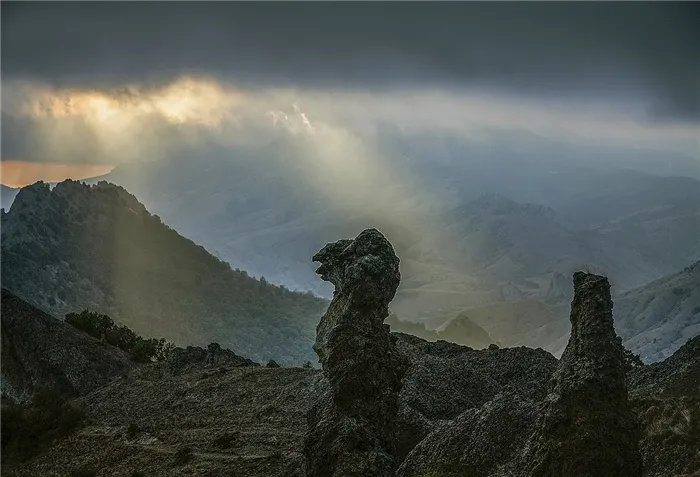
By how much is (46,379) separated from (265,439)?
39.0 m

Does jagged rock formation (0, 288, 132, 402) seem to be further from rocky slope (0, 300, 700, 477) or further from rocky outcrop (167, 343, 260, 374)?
rocky outcrop (167, 343, 260, 374)

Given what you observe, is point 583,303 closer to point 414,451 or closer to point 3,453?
point 414,451

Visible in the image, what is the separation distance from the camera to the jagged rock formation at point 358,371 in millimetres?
39094

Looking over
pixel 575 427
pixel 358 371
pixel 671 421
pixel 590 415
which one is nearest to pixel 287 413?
pixel 358 371

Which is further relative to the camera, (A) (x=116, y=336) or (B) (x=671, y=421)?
(A) (x=116, y=336)

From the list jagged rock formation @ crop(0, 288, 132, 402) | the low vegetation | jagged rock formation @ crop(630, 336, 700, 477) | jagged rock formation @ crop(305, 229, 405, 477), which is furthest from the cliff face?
the low vegetation

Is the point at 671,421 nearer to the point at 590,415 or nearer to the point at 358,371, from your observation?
the point at 590,415

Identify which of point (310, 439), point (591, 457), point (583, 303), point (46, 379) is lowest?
point (591, 457)

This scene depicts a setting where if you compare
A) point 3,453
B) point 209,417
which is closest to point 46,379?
point 3,453

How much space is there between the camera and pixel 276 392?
68.9 metres

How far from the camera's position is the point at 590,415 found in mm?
32344

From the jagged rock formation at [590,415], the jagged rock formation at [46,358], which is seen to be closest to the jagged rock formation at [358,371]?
the jagged rock formation at [590,415]

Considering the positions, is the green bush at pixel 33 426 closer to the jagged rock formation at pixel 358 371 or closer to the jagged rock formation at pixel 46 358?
the jagged rock formation at pixel 46 358

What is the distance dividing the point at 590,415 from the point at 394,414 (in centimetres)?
1226
